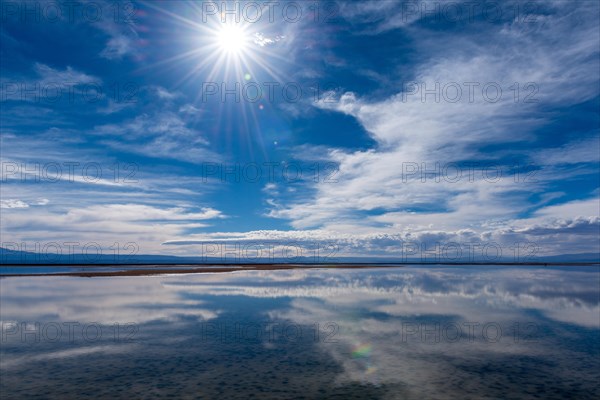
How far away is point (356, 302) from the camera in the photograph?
35188 millimetres

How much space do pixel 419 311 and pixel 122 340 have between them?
73.3 feet

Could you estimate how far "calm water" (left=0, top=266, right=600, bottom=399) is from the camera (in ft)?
44.2

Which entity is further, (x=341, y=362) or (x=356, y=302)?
(x=356, y=302)

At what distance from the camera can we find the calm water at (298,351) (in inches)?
530

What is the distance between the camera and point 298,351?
18109 mm

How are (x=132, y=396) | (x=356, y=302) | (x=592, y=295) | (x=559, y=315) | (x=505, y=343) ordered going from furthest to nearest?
(x=592, y=295), (x=356, y=302), (x=559, y=315), (x=505, y=343), (x=132, y=396)

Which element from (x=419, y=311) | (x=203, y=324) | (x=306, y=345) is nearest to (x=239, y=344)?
(x=306, y=345)

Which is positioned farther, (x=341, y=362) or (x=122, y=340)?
(x=122, y=340)

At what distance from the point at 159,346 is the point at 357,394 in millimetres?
11359

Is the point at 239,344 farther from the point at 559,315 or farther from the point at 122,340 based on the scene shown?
the point at 559,315

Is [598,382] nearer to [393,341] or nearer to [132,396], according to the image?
[393,341]

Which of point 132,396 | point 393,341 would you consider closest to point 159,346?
point 132,396

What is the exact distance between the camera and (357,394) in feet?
42.3

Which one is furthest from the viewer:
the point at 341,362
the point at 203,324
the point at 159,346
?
the point at 203,324
